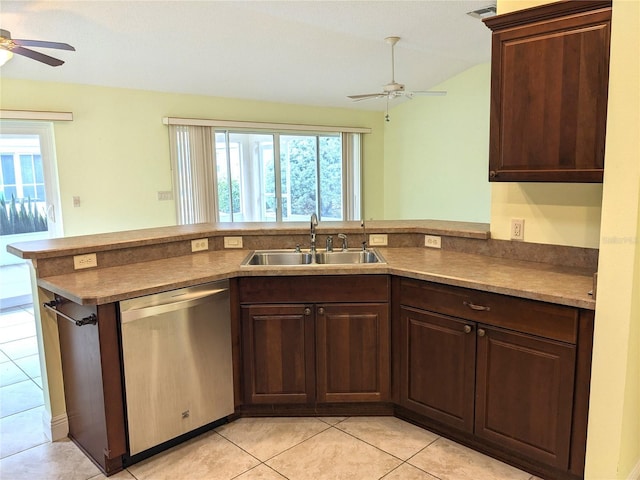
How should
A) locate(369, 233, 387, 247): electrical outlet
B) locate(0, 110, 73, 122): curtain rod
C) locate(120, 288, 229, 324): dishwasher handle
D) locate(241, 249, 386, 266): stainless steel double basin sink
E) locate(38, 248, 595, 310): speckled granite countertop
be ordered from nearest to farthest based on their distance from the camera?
locate(38, 248, 595, 310): speckled granite countertop
locate(120, 288, 229, 324): dishwasher handle
locate(241, 249, 386, 266): stainless steel double basin sink
locate(369, 233, 387, 247): electrical outlet
locate(0, 110, 73, 122): curtain rod

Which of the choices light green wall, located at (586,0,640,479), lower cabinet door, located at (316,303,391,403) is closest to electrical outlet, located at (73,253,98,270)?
lower cabinet door, located at (316,303,391,403)

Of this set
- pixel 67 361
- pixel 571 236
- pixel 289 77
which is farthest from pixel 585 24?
pixel 289 77

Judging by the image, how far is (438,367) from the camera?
240 cm

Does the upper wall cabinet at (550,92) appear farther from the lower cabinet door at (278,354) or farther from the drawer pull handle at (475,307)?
the lower cabinet door at (278,354)

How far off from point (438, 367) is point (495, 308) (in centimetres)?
47

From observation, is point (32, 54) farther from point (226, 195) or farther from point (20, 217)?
point (226, 195)

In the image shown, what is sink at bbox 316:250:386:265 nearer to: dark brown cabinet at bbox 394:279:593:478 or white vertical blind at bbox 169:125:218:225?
dark brown cabinet at bbox 394:279:593:478

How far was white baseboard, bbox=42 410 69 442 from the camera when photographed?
2521mm

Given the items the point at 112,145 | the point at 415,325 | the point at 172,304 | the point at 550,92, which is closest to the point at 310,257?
the point at 415,325

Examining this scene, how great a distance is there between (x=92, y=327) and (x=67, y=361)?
47 centimetres

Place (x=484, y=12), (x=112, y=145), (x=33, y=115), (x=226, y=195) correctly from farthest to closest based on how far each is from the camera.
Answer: (x=226, y=195)
(x=112, y=145)
(x=33, y=115)
(x=484, y=12)

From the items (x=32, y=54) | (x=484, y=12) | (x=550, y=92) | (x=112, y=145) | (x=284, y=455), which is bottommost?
(x=284, y=455)

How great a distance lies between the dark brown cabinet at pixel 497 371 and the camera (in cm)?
195

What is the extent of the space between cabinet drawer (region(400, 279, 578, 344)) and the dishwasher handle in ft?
3.28
